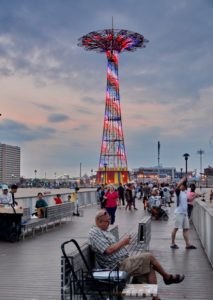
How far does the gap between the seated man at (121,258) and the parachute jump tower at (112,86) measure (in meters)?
65.1

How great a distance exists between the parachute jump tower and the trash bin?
57.8 meters

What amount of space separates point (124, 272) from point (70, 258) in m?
0.76

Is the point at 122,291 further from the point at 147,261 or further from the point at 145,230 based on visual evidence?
the point at 145,230

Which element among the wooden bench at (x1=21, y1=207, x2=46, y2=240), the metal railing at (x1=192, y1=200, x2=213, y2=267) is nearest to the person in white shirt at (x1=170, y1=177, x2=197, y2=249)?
the metal railing at (x1=192, y1=200, x2=213, y2=267)

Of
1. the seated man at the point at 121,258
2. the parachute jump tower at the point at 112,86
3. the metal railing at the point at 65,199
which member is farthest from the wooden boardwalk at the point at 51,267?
the parachute jump tower at the point at 112,86

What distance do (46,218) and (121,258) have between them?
10.7 m

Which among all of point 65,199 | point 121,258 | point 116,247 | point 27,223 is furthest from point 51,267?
point 65,199

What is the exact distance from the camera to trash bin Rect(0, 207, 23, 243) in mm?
14498

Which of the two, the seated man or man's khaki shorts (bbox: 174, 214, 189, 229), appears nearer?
the seated man

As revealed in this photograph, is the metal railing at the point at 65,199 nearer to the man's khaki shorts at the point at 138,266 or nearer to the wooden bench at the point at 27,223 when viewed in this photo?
the wooden bench at the point at 27,223

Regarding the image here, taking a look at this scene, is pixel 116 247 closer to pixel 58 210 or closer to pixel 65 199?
pixel 58 210

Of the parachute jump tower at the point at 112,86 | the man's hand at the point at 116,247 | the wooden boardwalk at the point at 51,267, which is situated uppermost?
the parachute jump tower at the point at 112,86

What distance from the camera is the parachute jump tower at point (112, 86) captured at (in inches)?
2874

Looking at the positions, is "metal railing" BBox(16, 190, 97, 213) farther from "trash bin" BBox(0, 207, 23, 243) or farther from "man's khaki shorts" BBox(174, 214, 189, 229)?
"man's khaki shorts" BBox(174, 214, 189, 229)
